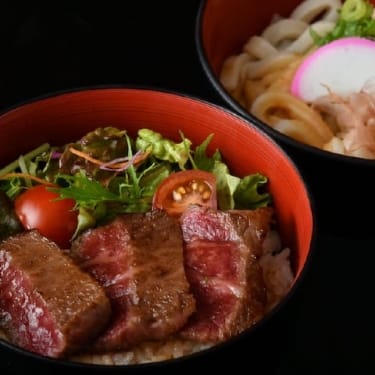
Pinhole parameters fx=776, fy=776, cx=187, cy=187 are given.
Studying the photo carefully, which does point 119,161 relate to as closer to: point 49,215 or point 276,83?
point 49,215

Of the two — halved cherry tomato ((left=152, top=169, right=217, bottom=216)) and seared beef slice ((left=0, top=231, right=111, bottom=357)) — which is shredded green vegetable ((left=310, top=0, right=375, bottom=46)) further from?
Result: seared beef slice ((left=0, top=231, right=111, bottom=357))

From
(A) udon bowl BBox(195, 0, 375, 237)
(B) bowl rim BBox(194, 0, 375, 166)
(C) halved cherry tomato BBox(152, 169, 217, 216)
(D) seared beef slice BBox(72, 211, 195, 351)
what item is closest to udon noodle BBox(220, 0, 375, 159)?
(A) udon bowl BBox(195, 0, 375, 237)

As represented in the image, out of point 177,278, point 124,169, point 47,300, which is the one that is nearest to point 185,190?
point 124,169

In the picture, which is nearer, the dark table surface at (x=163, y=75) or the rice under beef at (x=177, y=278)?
the rice under beef at (x=177, y=278)

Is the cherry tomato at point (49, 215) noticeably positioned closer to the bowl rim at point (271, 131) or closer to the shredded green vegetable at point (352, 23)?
the bowl rim at point (271, 131)

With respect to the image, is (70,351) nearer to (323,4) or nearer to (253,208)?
(253,208)

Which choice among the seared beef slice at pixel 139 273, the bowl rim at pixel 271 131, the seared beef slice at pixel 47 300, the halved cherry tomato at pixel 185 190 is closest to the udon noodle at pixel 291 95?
the bowl rim at pixel 271 131
